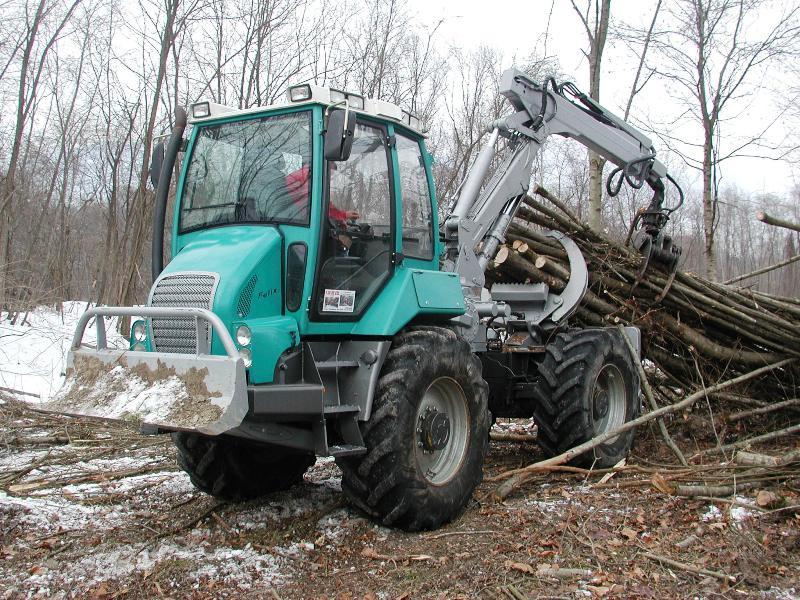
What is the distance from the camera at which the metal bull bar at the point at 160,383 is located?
4.09m

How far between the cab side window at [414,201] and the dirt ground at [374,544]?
205cm

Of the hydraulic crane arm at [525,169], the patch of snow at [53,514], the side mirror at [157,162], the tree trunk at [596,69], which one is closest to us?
the patch of snow at [53,514]

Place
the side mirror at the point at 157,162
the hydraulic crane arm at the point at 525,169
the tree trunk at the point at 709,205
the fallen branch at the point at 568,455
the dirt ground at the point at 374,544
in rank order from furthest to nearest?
1. the tree trunk at the point at 709,205
2. the hydraulic crane arm at the point at 525,169
3. the fallen branch at the point at 568,455
4. the side mirror at the point at 157,162
5. the dirt ground at the point at 374,544

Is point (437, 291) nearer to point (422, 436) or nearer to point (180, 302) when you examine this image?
point (422, 436)

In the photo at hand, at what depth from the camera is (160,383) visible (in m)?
4.39

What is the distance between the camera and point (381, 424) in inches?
192

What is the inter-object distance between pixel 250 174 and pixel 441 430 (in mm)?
2287

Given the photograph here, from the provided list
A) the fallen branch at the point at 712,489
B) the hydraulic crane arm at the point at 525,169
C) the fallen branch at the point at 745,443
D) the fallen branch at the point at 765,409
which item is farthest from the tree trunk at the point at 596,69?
the fallen branch at the point at 712,489

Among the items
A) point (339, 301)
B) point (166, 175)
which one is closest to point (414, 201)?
point (339, 301)

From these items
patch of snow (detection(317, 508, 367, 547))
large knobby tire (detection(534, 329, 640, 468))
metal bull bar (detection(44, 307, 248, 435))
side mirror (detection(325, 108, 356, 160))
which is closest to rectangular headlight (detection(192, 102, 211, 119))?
side mirror (detection(325, 108, 356, 160))

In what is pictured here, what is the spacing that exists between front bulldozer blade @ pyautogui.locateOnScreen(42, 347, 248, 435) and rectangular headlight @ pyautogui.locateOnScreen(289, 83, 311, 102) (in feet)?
6.06

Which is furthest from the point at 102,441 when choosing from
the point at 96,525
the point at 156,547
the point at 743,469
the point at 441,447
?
the point at 743,469

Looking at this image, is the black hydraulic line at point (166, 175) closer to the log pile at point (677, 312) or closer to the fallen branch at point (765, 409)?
the log pile at point (677, 312)

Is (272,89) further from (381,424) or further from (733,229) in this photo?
(733,229)
